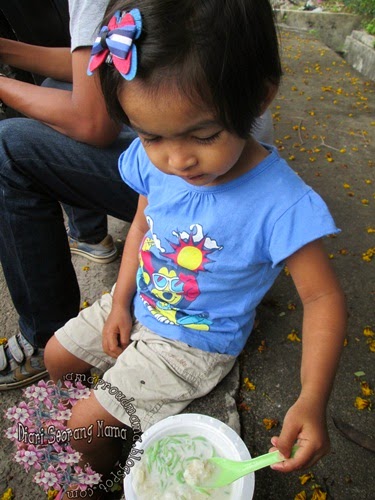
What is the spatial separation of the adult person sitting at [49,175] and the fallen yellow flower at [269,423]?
101 cm

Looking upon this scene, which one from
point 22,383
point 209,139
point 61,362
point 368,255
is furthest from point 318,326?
point 368,255

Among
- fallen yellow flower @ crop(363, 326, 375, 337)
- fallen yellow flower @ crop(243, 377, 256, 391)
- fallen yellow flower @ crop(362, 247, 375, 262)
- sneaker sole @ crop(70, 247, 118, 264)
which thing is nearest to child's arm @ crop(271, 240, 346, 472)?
fallen yellow flower @ crop(243, 377, 256, 391)

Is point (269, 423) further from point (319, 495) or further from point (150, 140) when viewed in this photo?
point (150, 140)

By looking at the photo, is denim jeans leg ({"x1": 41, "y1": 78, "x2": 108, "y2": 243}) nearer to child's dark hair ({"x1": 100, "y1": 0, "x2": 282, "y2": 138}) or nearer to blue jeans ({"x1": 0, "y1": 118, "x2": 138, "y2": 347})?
blue jeans ({"x1": 0, "y1": 118, "x2": 138, "y2": 347})

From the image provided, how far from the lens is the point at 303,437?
102cm

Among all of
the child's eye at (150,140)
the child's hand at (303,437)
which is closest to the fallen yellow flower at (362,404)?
the child's hand at (303,437)

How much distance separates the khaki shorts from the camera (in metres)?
1.31

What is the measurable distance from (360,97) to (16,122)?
214 inches

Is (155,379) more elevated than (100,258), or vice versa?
(155,379)

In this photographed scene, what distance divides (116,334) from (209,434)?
524mm

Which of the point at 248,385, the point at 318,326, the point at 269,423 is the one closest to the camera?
the point at 318,326

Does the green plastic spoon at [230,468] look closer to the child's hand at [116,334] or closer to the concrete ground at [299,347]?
the concrete ground at [299,347]

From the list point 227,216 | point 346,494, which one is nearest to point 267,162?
point 227,216

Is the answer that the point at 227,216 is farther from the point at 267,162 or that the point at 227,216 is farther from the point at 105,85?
the point at 105,85
